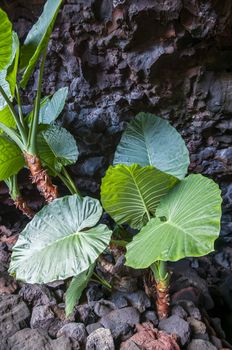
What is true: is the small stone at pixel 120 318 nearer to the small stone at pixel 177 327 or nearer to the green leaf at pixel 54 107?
the small stone at pixel 177 327

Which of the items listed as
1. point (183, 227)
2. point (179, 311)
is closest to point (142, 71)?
point (183, 227)

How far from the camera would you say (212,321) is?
140 cm

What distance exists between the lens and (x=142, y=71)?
151 cm

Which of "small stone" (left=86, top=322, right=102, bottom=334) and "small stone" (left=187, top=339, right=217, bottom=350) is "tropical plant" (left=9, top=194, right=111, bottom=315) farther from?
"small stone" (left=187, top=339, right=217, bottom=350)

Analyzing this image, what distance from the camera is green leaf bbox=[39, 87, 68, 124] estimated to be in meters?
1.55

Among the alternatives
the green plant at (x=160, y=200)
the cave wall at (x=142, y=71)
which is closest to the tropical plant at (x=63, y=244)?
the green plant at (x=160, y=200)

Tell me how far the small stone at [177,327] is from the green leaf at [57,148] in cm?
74

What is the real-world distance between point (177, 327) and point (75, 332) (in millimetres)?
362

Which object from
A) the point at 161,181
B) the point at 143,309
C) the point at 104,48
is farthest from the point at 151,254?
the point at 104,48

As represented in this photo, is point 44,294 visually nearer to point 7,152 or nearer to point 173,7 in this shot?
point 7,152

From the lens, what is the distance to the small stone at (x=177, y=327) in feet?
3.81

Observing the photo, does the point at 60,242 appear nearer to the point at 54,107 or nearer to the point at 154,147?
the point at 154,147

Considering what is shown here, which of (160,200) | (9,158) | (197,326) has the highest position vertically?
(9,158)

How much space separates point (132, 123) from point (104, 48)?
1.38 ft
